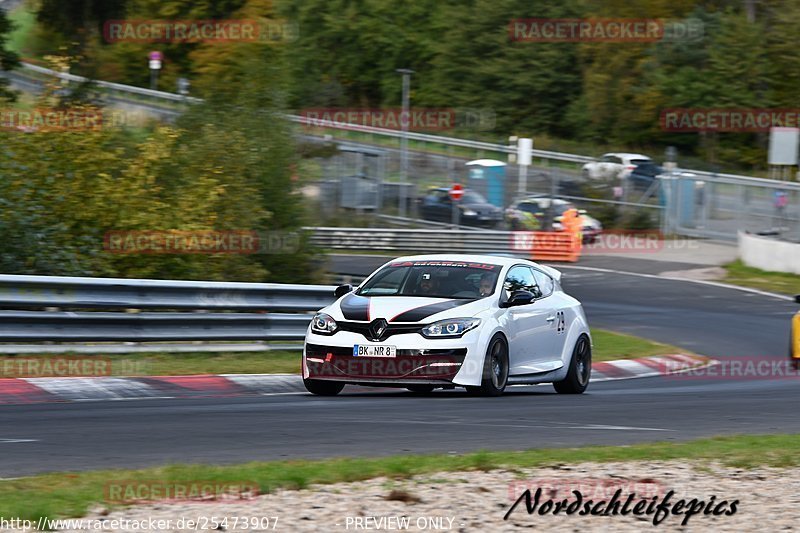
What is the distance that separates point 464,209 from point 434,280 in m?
32.8

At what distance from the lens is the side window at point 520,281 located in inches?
519

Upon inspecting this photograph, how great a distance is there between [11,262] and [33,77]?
154 ft

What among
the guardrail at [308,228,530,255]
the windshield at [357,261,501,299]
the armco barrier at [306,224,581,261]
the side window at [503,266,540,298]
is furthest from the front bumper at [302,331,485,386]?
the armco barrier at [306,224,581,261]

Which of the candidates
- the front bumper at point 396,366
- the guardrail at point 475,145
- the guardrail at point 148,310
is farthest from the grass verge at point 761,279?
the front bumper at point 396,366

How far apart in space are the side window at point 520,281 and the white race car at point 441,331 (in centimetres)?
1

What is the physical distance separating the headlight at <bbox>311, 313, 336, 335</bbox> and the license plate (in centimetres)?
39

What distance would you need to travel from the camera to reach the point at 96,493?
657cm

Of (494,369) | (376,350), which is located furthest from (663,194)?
(376,350)

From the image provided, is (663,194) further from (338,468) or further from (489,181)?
(338,468)

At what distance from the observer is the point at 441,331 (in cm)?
1202

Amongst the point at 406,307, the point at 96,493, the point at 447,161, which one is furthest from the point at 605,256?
the point at 96,493

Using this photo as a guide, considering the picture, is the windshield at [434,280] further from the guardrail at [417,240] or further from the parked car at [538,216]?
the parked car at [538,216]

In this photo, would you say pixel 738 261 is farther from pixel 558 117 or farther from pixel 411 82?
pixel 411 82

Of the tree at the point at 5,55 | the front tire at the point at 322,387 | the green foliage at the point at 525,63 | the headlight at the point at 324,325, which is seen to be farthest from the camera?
the green foliage at the point at 525,63
